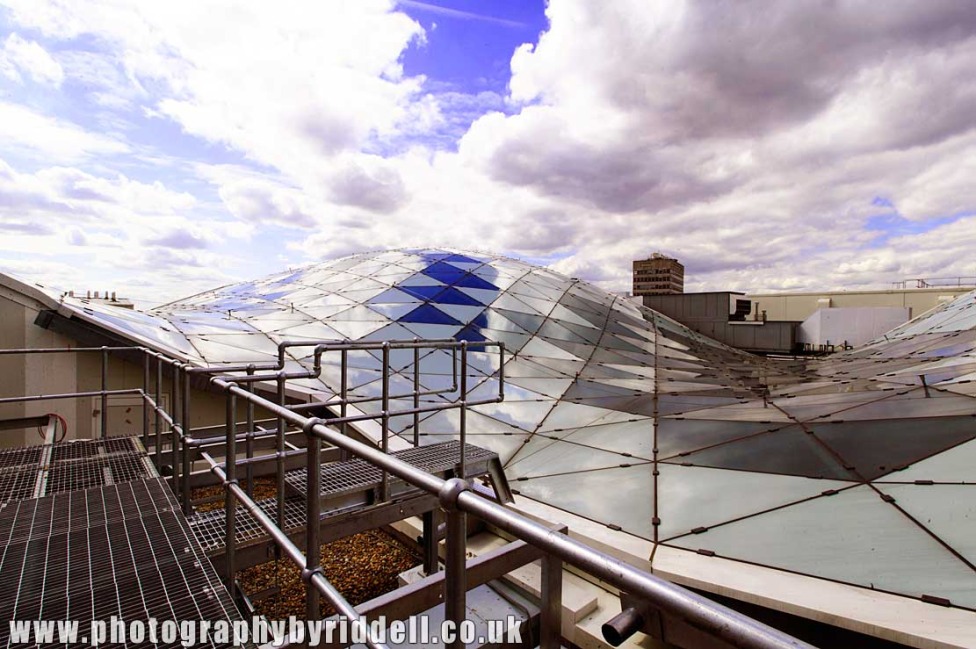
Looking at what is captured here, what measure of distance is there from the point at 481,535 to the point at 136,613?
4.75m

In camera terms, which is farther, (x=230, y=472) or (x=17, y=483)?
(x=17, y=483)

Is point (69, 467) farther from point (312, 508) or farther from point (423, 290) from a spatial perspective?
point (423, 290)

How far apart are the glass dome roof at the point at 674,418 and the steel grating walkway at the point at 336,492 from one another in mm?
1614

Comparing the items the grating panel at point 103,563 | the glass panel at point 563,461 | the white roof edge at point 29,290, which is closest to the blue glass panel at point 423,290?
the glass panel at point 563,461

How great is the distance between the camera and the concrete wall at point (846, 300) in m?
34.8

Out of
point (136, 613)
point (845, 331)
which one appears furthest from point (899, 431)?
point (845, 331)

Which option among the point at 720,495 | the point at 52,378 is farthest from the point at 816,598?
the point at 52,378

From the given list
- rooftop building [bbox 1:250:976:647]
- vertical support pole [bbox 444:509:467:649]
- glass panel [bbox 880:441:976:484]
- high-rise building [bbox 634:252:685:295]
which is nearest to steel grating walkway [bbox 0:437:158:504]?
rooftop building [bbox 1:250:976:647]

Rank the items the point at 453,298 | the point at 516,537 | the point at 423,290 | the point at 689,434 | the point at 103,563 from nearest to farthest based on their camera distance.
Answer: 1. the point at 516,537
2. the point at 103,563
3. the point at 689,434
4. the point at 453,298
5. the point at 423,290

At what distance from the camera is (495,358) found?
13.5m

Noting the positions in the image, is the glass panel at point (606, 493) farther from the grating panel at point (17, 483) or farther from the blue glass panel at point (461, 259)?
the blue glass panel at point (461, 259)

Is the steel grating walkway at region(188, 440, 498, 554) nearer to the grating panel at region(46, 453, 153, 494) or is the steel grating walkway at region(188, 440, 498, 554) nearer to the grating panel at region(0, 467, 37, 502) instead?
the grating panel at region(46, 453, 153, 494)

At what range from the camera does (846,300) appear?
38.2 metres

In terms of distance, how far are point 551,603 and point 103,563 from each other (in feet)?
10.2
